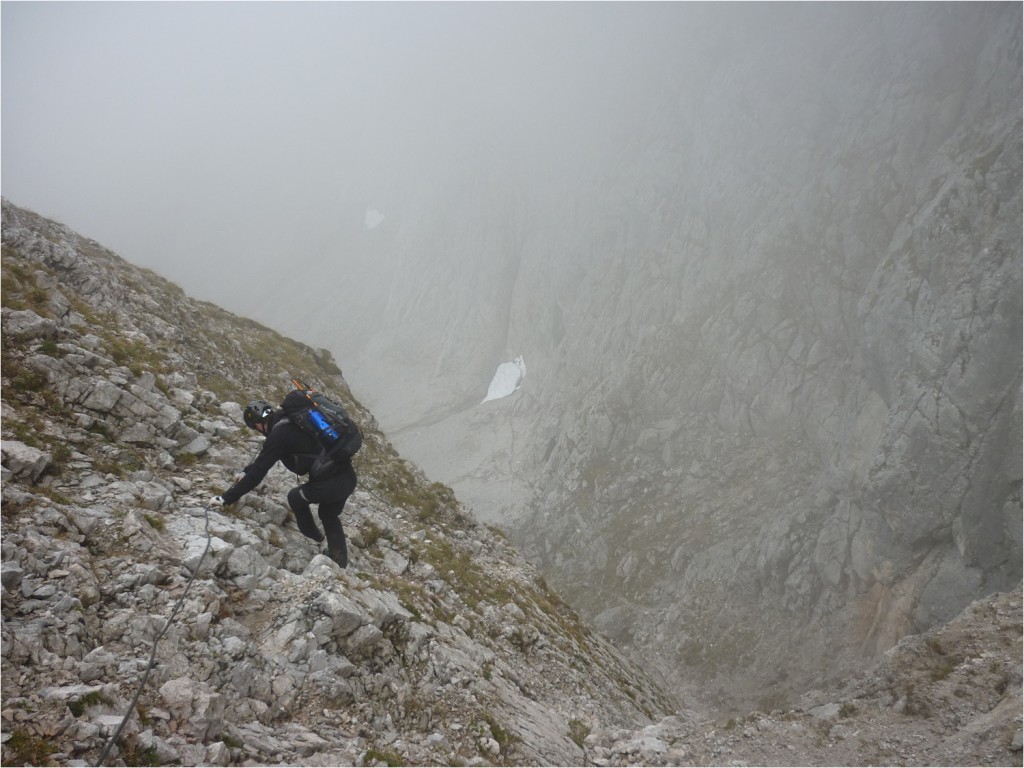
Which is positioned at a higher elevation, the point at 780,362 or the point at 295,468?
the point at 780,362

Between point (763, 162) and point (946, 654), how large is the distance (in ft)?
225

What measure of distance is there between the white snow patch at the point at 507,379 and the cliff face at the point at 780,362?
469 cm

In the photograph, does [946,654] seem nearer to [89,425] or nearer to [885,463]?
[89,425]

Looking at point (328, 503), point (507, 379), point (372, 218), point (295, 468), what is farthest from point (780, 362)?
point (372, 218)

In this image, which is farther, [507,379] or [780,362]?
[507,379]

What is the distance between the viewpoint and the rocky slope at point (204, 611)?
19.5ft

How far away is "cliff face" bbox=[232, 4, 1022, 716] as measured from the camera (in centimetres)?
3872

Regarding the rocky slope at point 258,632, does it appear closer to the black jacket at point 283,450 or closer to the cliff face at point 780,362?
the black jacket at point 283,450

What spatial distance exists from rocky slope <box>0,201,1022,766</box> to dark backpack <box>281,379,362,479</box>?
200 cm

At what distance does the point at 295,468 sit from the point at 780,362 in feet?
204

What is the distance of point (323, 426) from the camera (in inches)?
357

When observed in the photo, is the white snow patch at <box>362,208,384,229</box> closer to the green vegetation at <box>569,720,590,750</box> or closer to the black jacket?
the black jacket

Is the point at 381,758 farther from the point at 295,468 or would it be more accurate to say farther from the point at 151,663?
the point at 295,468

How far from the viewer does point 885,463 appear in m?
41.9
